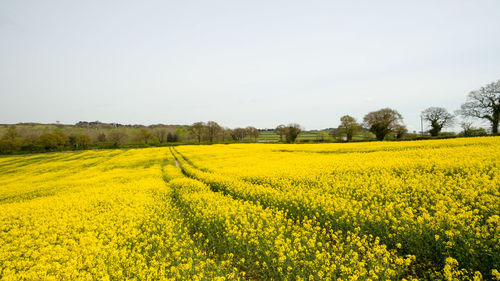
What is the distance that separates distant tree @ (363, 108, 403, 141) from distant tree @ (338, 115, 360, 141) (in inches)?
287

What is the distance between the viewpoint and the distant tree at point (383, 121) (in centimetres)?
5688

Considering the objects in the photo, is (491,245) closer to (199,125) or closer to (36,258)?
(36,258)

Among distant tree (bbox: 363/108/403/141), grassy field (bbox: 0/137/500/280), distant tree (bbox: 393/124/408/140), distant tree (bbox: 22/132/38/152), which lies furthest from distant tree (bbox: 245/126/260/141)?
grassy field (bbox: 0/137/500/280)

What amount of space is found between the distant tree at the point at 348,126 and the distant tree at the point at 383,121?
7.28m

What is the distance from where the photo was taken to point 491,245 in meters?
4.42

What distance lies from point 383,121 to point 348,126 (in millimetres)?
12245

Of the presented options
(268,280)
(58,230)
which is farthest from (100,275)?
(58,230)

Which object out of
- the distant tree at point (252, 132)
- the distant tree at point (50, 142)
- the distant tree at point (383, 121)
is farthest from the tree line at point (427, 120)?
A: the distant tree at point (50, 142)

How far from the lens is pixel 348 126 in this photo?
68.7m

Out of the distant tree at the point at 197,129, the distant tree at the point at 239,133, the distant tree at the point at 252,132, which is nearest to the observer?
the distant tree at the point at 197,129

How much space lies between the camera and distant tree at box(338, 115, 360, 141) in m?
67.6

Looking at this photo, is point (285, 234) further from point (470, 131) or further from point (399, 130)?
point (399, 130)

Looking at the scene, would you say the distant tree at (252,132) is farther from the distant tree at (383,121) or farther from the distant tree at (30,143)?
the distant tree at (30,143)

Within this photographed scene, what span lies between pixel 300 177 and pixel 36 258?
10.9 metres
